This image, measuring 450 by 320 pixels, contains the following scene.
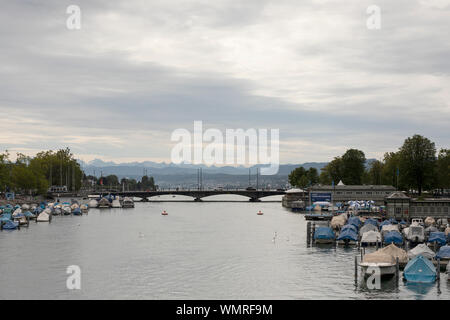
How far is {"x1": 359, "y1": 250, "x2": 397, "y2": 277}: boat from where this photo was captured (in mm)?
59188

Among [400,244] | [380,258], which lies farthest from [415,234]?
[380,258]

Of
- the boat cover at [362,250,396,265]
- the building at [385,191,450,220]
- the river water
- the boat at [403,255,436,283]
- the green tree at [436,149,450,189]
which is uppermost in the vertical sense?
the green tree at [436,149,450,189]

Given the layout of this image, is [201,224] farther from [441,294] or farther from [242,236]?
[441,294]

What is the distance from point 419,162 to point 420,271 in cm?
11034

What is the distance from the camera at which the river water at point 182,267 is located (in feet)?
179

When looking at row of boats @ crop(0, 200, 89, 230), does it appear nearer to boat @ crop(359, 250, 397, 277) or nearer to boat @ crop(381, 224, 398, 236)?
boat @ crop(381, 224, 398, 236)

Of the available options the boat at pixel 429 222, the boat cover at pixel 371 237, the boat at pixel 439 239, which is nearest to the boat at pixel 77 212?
the boat at pixel 429 222

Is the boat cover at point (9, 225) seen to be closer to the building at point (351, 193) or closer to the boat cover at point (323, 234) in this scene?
the boat cover at point (323, 234)

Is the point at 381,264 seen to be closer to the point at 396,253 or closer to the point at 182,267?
the point at 396,253

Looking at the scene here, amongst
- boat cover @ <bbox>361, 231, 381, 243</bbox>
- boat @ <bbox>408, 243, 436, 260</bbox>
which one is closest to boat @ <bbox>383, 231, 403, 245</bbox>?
boat cover @ <bbox>361, 231, 381, 243</bbox>

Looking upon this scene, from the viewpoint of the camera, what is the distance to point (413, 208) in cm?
12094

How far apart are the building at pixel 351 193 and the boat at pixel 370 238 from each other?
285 feet

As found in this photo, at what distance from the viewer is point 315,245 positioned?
88.4 m

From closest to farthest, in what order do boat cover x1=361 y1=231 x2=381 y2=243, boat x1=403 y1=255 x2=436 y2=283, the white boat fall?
boat x1=403 y1=255 x2=436 y2=283 < boat cover x1=361 y1=231 x2=381 y2=243 < the white boat
